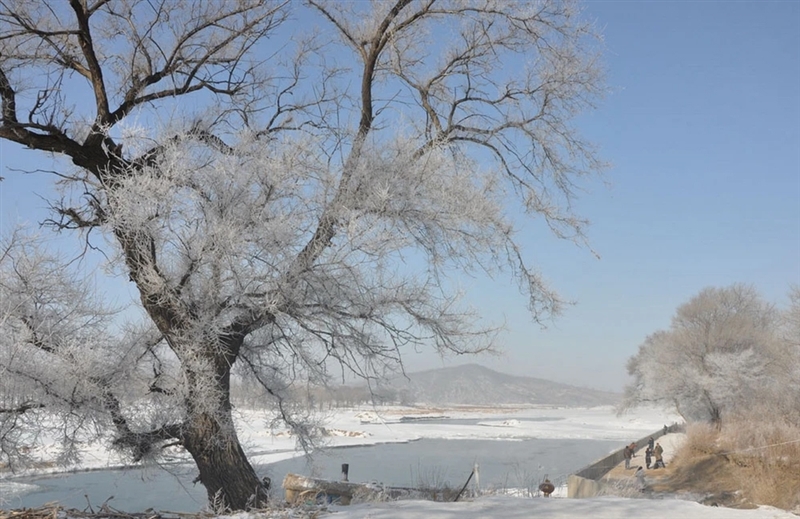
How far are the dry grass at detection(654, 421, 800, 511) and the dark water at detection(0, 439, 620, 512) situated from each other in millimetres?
4453

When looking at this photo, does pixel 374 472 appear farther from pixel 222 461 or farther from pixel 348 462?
pixel 222 461

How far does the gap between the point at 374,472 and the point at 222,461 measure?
68.0ft

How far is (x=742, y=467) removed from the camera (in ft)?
62.8

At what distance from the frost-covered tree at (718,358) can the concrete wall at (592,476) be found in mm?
3915

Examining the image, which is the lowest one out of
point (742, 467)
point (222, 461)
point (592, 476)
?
point (592, 476)

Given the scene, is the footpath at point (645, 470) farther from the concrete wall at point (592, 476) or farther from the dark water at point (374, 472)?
the dark water at point (374, 472)

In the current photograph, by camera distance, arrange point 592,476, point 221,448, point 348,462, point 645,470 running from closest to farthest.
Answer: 1. point 221,448
2. point 592,476
3. point 645,470
4. point 348,462

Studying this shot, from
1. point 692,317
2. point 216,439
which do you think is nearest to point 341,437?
point 692,317

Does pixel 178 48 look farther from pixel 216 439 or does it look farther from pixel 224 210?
pixel 216 439

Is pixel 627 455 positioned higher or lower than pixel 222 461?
lower

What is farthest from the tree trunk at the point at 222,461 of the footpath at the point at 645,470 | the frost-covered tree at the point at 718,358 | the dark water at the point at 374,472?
the frost-covered tree at the point at 718,358

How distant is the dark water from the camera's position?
10.8 meters

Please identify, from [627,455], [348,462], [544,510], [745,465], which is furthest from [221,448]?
[627,455]

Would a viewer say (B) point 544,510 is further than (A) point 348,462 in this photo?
No
